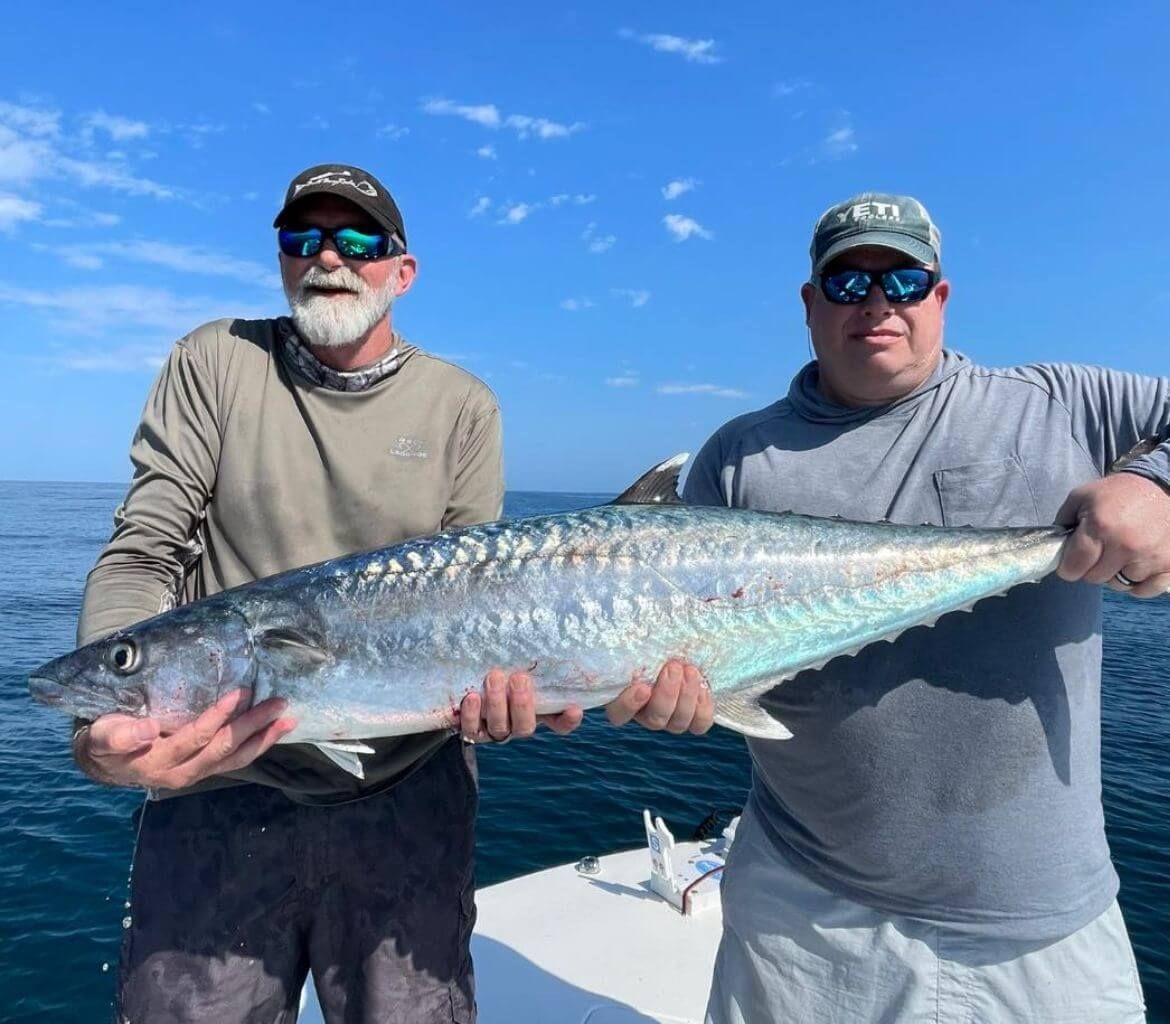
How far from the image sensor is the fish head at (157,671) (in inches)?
100

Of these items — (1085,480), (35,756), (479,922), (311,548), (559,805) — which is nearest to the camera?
(1085,480)

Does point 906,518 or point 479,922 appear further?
point 479,922

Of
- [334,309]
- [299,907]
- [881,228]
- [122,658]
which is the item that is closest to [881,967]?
[299,907]

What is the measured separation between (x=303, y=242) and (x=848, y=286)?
217cm

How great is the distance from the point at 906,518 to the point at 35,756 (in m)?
13.9

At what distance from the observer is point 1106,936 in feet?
8.10

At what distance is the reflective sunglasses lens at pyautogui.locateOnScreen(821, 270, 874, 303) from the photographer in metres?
2.72

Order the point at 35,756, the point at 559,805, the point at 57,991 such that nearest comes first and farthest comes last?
the point at 57,991, the point at 559,805, the point at 35,756

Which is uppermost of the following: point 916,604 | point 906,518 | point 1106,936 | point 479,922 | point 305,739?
point 906,518

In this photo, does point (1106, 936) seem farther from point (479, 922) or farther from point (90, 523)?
point (90, 523)

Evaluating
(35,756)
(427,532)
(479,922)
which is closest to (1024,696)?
(427,532)

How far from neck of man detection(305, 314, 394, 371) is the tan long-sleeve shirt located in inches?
4.5

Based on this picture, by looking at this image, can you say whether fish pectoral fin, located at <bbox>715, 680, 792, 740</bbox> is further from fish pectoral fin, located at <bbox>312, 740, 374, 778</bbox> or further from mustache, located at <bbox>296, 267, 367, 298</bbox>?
mustache, located at <bbox>296, 267, 367, 298</bbox>

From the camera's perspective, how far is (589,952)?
16.5ft
